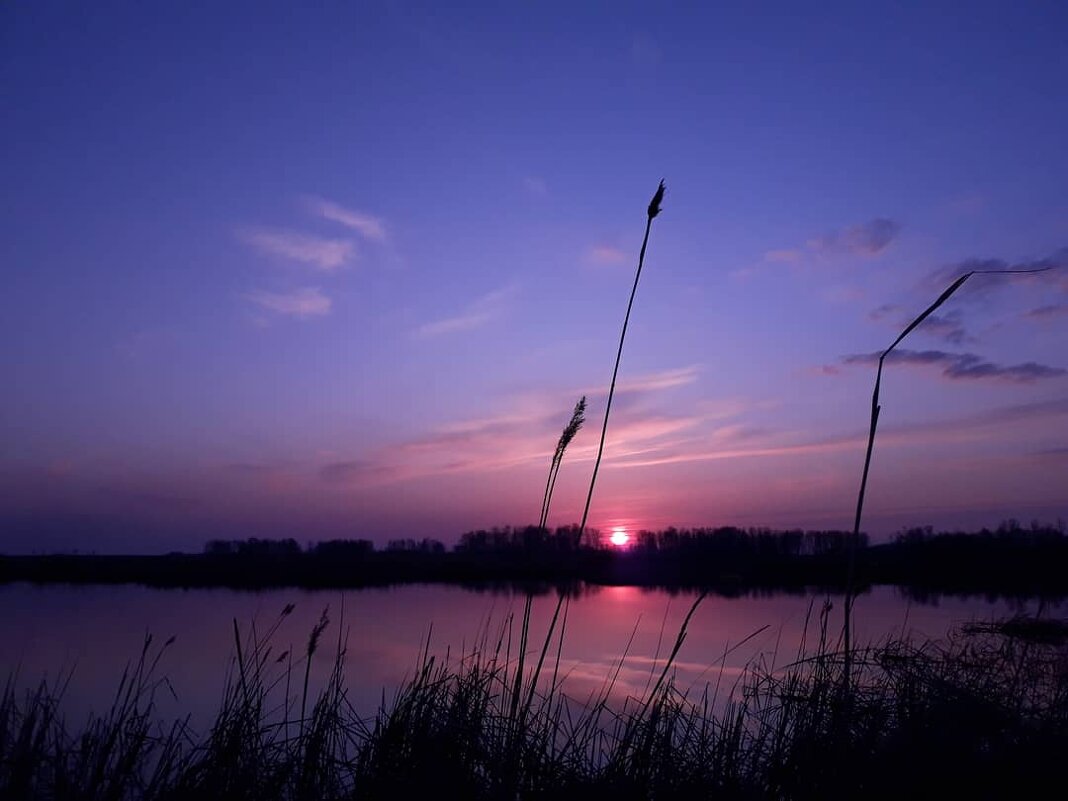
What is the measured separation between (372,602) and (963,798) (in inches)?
1135

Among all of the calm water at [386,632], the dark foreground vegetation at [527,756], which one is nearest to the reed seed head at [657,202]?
the dark foreground vegetation at [527,756]

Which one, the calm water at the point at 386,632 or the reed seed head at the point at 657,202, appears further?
the calm water at the point at 386,632

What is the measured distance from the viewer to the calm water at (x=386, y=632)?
11344mm

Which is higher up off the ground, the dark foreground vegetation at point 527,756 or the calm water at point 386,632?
the dark foreground vegetation at point 527,756

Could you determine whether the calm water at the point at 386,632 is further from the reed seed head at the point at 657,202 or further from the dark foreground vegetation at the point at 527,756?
the reed seed head at the point at 657,202

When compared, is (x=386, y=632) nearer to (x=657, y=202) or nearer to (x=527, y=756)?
(x=527, y=756)

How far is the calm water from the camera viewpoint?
11344mm

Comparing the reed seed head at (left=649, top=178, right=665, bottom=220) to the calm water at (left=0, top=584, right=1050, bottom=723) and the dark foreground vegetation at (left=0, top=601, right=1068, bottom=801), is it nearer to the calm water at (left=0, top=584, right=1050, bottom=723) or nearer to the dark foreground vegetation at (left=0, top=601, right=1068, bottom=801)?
the dark foreground vegetation at (left=0, top=601, right=1068, bottom=801)

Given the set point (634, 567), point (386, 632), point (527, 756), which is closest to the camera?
point (527, 756)

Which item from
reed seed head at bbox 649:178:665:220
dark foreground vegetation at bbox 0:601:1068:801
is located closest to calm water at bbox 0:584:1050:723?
dark foreground vegetation at bbox 0:601:1068:801

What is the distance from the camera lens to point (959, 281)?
9.07 ft

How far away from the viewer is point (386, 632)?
758 inches

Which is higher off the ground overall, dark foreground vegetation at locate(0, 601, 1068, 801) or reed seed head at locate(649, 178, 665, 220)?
reed seed head at locate(649, 178, 665, 220)

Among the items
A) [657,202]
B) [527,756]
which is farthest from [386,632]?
[657,202]
